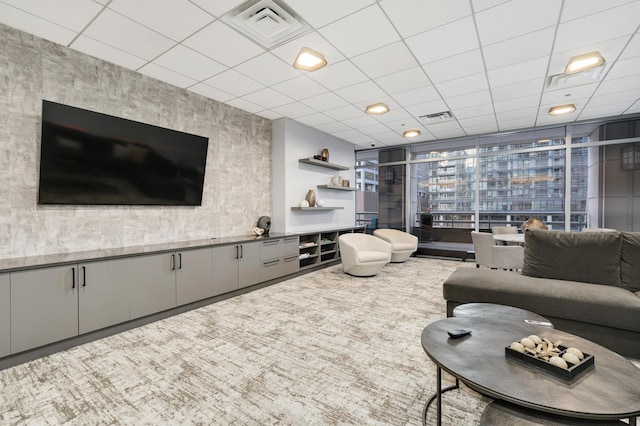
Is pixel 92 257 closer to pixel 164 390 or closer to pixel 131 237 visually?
pixel 131 237

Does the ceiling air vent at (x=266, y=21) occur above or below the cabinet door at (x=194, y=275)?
above

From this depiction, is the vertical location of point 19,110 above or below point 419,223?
above

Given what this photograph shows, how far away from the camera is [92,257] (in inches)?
113

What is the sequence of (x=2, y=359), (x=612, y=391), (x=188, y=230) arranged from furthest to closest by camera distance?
(x=188, y=230), (x=2, y=359), (x=612, y=391)

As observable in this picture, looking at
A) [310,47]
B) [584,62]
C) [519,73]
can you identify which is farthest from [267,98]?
[584,62]

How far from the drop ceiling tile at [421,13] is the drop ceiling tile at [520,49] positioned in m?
0.81

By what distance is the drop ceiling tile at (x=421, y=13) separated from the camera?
2.54 meters

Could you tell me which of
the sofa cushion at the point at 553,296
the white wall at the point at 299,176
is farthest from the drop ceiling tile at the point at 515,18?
the white wall at the point at 299,176

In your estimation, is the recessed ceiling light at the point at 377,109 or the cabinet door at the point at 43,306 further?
the recessed ceiling light at the point at 377,109

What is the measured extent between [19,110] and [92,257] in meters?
1.64

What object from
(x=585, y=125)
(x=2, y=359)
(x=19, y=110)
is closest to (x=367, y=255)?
(x=2, y=359)

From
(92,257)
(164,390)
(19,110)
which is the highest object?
(19,110)

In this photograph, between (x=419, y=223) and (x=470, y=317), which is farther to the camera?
(x=419, y=223)

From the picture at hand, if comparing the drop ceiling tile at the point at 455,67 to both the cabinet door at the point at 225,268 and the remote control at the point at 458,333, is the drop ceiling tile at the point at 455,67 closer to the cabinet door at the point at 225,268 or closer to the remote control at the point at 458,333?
the remote control at the point at 458,333
